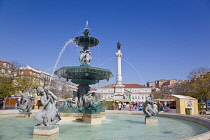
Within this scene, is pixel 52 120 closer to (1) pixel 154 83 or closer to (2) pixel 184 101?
(2) pixel 184 101

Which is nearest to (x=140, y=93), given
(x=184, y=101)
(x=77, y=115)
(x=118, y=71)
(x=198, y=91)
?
(x=118, y=71)

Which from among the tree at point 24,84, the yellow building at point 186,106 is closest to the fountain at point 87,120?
the yellow building at point 186,106

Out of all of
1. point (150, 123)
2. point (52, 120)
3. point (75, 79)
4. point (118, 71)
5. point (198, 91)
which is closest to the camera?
point (52, 120)

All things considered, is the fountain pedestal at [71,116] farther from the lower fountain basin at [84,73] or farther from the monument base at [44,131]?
the monument base at [44,131]

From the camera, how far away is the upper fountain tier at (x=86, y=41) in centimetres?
1278

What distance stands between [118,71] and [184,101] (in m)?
77.0

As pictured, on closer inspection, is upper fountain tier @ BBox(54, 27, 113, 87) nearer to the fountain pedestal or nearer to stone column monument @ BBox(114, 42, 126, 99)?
the fountain pedestal

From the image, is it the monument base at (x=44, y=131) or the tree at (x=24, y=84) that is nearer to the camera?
the monument base at (x=44, y=131)

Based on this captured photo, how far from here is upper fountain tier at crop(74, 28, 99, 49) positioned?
1278cm

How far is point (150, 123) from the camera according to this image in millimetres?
9352

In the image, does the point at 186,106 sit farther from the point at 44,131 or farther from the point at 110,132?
the point at 44,131

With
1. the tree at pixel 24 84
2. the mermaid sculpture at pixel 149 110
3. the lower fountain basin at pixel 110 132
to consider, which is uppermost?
the tree at pixel 24 84

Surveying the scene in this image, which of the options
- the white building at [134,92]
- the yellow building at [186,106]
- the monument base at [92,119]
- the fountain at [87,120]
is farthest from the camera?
the white building at [134,92]

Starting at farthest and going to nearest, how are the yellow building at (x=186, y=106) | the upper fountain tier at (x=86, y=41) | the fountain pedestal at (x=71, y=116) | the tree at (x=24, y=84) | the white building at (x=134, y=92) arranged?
the white building at (x=134, y=92) < the tree at (x=24, y=84) < the yellow building at (x=186, y=106) < the upper fountain tier at (x=86, y=41) < the fountain pedestal at (x=71, y=116)
